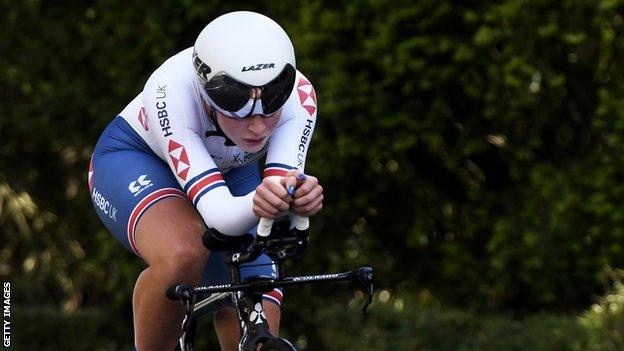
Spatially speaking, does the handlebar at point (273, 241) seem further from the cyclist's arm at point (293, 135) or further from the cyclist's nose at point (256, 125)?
the cyclist's nose at point (256, 125)

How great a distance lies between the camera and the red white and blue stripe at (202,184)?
5488 mm

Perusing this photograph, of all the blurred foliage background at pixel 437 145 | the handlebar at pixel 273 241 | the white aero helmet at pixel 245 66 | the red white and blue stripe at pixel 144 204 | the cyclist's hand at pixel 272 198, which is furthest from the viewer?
the blurred foliage background at pixel 437 145

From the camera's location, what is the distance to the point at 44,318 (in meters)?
12.0

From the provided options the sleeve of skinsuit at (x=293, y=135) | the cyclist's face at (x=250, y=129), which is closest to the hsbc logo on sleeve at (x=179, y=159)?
the cyclist's face at (x=250, y=129)

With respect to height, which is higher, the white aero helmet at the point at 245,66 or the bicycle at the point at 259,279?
the white aero helmet at the point at 245,66

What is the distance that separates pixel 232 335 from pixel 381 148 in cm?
378

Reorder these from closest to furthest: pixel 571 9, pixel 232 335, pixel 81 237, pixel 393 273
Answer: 1. pixel 232 335
2. pixel 571 9
3. pixel 393 273
4. pixel 81 237

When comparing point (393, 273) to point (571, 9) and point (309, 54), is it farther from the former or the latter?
point (571, 9)

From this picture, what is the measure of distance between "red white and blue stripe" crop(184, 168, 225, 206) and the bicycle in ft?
0.53

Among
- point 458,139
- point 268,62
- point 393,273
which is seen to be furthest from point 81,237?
point 268,62

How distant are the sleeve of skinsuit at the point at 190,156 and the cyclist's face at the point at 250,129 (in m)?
0.12

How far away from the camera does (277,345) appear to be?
517 centimetres

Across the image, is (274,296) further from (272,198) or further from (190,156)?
(272,198)

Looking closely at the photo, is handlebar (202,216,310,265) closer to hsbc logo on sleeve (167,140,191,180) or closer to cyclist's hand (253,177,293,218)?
cyclist's hand (253,177,293,218)
